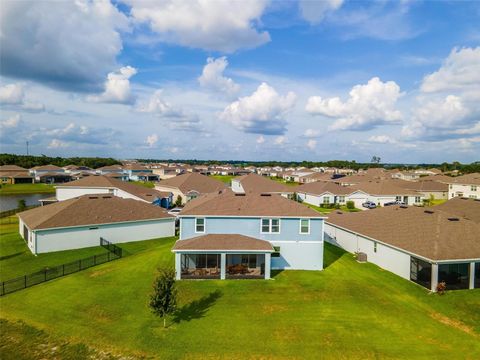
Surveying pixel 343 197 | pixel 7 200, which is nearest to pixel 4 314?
pixel 343 197

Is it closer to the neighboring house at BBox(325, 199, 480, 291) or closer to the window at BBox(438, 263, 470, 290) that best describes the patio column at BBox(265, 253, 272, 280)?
the neighboring house at BBox(325, 199, 480, 291)

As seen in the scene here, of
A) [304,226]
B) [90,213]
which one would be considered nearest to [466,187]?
[304,226]

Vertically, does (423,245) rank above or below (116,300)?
above

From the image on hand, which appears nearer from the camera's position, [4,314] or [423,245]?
[4,314]

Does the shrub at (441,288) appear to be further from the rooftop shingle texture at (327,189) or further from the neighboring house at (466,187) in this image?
the neighboring house at (466,187)

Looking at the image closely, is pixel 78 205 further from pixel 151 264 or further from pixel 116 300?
pixel 116 300

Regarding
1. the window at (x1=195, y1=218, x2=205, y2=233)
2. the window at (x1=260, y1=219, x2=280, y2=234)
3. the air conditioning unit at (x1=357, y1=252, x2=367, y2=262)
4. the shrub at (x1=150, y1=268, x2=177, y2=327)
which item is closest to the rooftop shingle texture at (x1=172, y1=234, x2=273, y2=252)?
the window at (x1=195, y1=218, x2=205, y2=233)

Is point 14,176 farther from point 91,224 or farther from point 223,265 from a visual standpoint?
point 223,265
